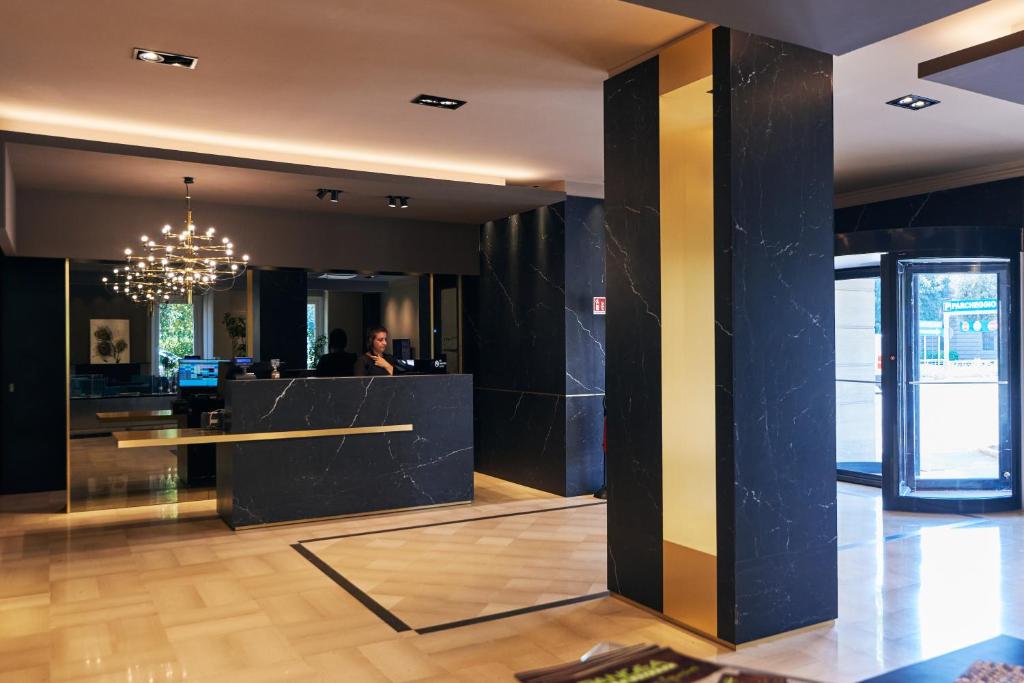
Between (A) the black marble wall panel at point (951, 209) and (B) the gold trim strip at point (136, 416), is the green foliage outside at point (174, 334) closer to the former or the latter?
(B) the gold trim strip at point (136, 416)

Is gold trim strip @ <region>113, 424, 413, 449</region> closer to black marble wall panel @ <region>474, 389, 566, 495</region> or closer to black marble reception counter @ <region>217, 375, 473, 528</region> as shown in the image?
black marble reception counter @ <region>217, 375, 473, 528</region>

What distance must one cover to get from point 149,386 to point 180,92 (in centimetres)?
436

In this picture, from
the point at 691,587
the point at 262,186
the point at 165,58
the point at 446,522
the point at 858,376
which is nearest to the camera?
the point at 691,587

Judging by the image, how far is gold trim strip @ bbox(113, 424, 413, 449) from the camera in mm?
5883

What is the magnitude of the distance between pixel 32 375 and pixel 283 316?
240 centimetres

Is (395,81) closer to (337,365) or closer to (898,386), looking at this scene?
(337,365)

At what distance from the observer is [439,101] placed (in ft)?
17.2

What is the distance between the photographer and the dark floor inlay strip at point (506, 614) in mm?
3994

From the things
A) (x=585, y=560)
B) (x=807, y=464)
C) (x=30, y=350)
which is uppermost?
(x=30, y=350)

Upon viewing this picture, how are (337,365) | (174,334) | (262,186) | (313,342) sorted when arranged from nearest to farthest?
1. (262,186)
2. (337,365)
3. (174,334)
4. (313,342)

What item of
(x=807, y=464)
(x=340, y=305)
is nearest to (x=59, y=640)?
(x=807, y=464)

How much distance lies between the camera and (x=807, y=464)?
12.9 feet

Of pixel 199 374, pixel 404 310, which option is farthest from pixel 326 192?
pixel 404 310

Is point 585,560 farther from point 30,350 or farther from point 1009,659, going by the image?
point 30,350
